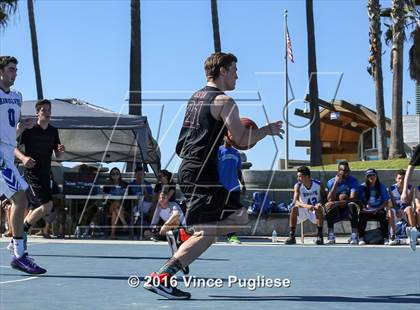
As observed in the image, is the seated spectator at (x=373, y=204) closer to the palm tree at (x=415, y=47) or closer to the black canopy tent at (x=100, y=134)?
the black canopy tent at (x=100, y=134)

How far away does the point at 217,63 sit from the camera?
6.41m

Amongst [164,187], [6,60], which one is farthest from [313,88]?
[6,60]

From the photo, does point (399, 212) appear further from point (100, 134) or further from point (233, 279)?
point (233, 279)

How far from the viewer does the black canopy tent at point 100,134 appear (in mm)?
16344

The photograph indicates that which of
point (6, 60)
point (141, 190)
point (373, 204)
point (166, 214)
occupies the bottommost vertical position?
point (166, 214)

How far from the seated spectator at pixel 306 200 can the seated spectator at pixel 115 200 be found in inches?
136

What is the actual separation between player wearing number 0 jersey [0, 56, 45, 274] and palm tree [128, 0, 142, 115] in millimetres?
18423

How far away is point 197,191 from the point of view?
247 inches

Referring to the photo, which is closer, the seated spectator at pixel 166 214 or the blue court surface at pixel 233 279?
the blue court surface at pixel 233 279

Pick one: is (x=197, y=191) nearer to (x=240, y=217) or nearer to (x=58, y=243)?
(x=240, y=217)

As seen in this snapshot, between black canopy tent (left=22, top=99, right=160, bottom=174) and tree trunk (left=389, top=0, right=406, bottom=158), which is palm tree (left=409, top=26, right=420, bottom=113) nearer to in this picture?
tree trunk (left=389, top=0, right=406, bottom=158)

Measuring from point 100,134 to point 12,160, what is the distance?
11.8m

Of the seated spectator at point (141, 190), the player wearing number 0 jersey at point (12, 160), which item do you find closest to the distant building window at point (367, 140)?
the seated spectator at point (141, 190)

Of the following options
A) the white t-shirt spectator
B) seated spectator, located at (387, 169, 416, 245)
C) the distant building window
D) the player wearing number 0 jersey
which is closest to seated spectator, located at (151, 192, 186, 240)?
the white t-shirt spectator
